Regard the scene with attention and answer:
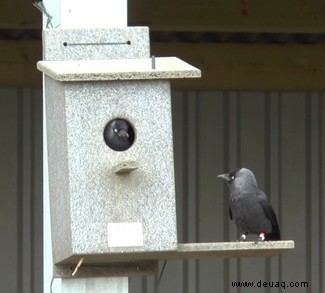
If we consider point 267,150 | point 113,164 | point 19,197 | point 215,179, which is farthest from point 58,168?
point 267,150

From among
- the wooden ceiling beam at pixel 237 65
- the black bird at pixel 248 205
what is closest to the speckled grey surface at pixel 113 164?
the black bird at pixel 248 205

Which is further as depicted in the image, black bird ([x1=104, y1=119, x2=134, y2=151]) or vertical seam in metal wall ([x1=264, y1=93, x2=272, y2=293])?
vertical seam in metal wall ([x1=264, y1=93, x2=272, y2=293])

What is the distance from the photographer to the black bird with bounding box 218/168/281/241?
5.93 meters

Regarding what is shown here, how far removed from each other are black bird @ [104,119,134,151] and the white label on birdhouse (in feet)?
0.76

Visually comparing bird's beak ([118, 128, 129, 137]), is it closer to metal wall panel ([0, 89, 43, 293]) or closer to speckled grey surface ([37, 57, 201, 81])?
speckled grey surface ([37, 57, 201, 81])

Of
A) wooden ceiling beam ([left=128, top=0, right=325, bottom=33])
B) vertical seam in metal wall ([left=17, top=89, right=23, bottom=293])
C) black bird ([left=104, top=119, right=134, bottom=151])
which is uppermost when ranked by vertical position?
wooden ceiling beam ([left=128, top=0, right=325, bottom=33])

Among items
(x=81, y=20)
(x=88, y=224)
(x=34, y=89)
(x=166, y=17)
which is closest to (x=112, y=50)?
(x=81, y=20)

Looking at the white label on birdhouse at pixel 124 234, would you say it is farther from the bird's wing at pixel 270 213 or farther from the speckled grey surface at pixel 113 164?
the bird's wing at pixel 270 213

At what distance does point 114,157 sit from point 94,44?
37cm

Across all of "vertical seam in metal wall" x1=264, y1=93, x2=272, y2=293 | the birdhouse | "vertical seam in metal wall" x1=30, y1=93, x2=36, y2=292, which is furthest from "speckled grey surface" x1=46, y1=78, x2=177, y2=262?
"vertical seam in metal wall" x1=264, y1=93, x2=272, y2=293

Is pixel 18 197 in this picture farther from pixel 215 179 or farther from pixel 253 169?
pixel 253 169

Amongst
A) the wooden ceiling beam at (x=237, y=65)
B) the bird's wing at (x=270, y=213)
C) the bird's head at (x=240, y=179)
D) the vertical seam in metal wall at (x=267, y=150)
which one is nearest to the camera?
the bird's head at (x=240, y=179)

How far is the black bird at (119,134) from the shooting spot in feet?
14.9

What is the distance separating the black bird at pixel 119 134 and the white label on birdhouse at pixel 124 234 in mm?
231
